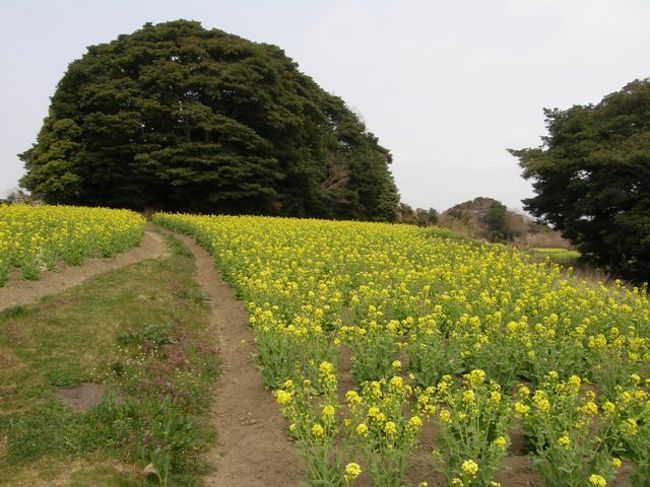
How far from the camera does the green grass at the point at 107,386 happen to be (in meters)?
5.03

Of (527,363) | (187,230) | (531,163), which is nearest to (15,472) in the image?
(527,363)

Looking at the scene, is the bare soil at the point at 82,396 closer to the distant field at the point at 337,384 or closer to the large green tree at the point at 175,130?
the distant field at the point at 337,384

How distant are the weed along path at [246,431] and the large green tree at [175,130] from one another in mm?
29783

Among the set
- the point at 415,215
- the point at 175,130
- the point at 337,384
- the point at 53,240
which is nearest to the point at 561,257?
the point at 415,215

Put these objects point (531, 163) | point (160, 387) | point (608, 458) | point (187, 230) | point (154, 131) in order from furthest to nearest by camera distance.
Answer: point (154, 131)
point (531, 163)
point (187, 230)
point (160, 387)
point (608, 458)

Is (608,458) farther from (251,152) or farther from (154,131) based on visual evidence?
(154,131)

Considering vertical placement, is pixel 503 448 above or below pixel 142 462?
above

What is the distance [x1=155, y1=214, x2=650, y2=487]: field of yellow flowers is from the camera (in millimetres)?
4297

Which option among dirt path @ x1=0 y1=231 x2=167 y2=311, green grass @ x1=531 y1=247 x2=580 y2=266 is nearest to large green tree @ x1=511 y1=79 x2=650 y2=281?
green grass @ x1=531 y1=247 x2=580 y2=266

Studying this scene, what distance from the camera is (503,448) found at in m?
4.17

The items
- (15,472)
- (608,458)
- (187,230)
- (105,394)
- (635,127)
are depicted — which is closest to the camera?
(608,458)

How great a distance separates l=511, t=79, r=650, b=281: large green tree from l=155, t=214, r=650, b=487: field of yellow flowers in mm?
15011

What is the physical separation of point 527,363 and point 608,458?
9.28 ft

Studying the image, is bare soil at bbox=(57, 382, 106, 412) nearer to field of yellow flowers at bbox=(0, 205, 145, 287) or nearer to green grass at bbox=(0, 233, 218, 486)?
green grass at bbox=(0, 233, 218, 486)
